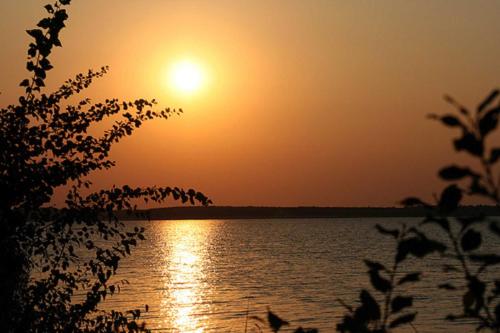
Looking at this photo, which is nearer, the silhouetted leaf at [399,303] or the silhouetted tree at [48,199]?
the silhouetted leaf at [399,303]

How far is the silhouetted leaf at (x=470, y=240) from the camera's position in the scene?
2615mm

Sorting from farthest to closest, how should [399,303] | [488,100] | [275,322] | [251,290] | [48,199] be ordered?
[251,290] < [48,199] < [275,322] < [399,303] < [488,100]

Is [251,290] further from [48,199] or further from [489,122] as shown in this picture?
[489,122]

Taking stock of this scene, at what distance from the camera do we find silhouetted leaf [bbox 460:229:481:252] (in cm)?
262

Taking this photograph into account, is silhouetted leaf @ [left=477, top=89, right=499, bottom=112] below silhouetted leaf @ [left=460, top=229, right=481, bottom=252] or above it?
above

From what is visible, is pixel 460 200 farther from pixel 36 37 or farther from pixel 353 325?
pixel 36 37

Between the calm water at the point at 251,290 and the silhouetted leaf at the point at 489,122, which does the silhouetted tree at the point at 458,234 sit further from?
the calm water at the point at 251,290

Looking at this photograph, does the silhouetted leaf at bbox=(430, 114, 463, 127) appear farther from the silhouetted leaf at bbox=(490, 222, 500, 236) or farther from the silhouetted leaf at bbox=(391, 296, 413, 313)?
the silhouetted leaf at bbox=(391, 296, 413, 313)

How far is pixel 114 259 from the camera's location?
9.42 m

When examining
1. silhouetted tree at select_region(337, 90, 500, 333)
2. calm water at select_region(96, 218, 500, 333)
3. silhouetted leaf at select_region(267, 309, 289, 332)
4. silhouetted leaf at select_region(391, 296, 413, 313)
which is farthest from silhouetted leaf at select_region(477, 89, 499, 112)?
calm water at select_region(96, 218, 500, 333)

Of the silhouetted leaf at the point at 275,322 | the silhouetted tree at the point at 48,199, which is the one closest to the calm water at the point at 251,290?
the silhouetted tree at the point at 48,199

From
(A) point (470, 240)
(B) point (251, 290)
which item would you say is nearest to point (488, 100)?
(A) point (470, 240)

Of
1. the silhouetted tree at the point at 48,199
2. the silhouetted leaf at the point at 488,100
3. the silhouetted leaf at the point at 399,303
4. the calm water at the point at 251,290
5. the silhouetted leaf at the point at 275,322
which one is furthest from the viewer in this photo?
the calm water at the point at 251,290

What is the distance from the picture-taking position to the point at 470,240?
2627 mm
